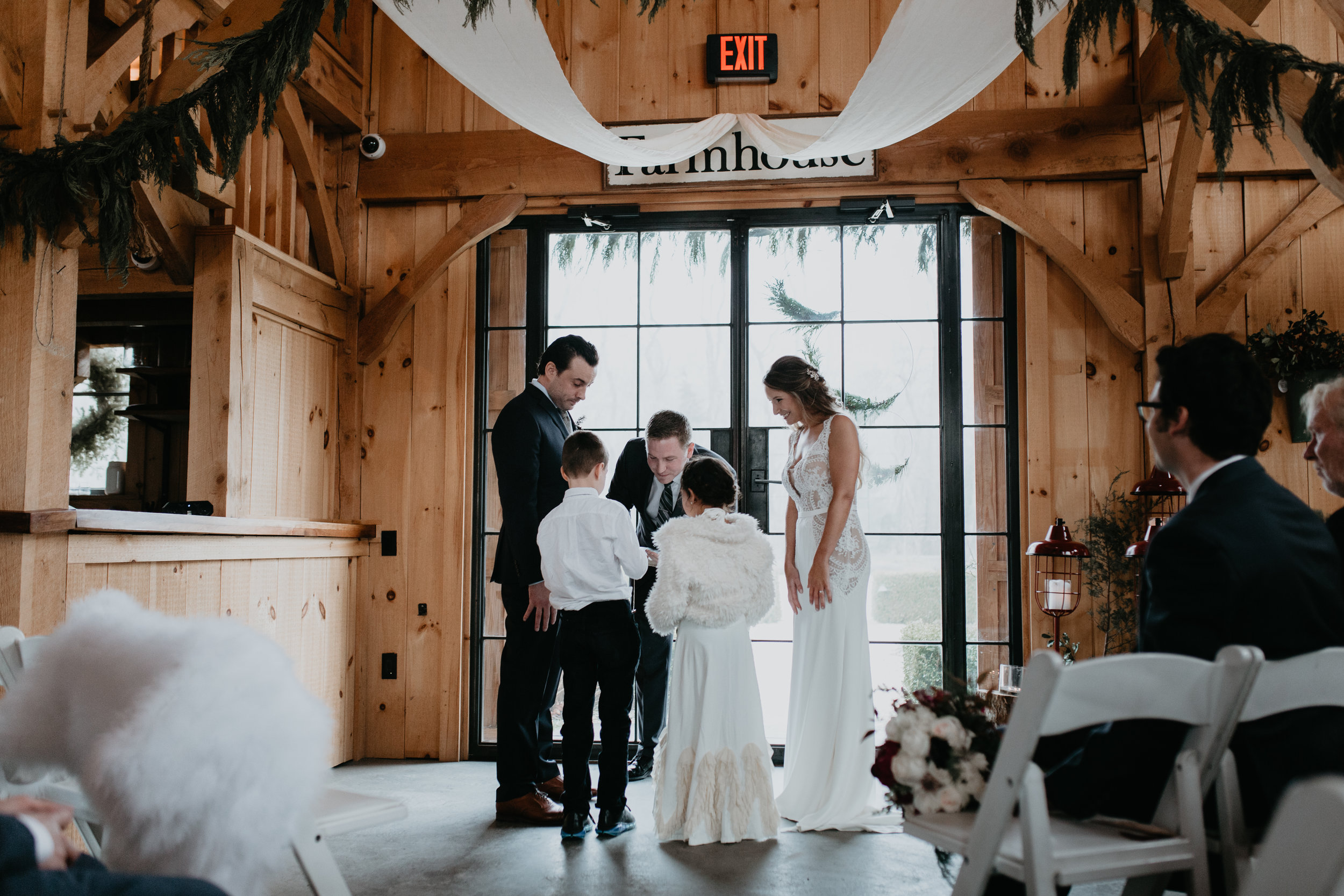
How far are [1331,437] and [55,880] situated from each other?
2486 millimetres

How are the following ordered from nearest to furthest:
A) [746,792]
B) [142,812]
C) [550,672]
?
[142,812] < [746,792] < [550,672]

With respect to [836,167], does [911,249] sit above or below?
below

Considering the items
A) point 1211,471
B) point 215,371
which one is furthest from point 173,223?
point 1211,471

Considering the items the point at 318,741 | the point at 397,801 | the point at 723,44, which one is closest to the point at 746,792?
the point at 397,801

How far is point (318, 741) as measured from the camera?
1395mm

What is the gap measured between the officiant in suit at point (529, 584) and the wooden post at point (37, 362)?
1320 millimetres

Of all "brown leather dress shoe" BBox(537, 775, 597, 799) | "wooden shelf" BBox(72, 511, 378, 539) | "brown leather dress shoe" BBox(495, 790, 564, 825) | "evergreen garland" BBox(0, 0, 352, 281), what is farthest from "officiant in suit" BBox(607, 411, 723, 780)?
"evergreen garland" BBox(0, 0, 352, 281)

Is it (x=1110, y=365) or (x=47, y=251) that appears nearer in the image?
(x=47, y=251)

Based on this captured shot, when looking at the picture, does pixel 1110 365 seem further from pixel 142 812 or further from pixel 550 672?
pixel 142 812

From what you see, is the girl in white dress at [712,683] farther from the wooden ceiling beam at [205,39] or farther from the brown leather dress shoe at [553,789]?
the wooden ceiling beam at [205,39]

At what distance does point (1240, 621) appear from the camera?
1.54 m

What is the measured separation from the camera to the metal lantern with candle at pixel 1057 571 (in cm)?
386

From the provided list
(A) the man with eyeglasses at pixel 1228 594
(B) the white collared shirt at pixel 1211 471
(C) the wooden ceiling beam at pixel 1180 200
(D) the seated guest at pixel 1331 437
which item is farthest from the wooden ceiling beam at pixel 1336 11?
(C) the wooden ceiling beam at pixel 1180 200

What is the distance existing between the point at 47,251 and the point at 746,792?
269cm
